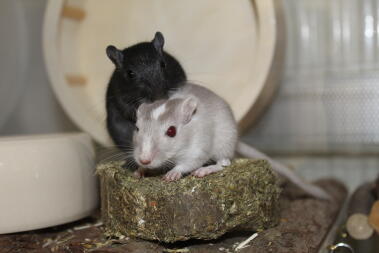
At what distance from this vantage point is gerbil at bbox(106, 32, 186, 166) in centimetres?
202

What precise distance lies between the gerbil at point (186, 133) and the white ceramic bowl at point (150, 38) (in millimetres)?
515

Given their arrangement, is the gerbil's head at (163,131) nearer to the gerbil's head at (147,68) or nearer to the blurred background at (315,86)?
the gerbil's head at (147,68)

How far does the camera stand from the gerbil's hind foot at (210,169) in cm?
190

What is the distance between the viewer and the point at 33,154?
2.04 metres

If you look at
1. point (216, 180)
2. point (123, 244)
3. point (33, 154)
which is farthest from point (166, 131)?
point (33, 154)

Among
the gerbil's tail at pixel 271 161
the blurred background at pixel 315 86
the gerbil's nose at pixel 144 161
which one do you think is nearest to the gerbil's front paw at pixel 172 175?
the gerbil's nose at pixel 144 161

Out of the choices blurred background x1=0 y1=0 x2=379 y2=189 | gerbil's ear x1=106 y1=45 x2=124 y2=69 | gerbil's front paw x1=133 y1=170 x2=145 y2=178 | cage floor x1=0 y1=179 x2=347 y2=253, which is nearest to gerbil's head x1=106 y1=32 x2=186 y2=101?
gerbil's ear x1=106 y1=45 x2=124 y2=69

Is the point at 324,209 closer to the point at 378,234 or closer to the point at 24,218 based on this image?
the point at 378,234

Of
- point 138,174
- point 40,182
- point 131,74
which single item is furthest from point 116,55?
point 40,182

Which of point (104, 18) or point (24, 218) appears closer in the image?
point (24, 218)

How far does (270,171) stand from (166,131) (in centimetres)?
48

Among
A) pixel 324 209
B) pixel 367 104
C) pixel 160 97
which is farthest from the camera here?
pixel 367 104

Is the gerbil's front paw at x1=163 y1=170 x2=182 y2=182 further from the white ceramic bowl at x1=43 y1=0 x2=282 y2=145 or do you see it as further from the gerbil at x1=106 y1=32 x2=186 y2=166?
the white ceramic bowl at x1=43 y1=0 x2=282 y2=145

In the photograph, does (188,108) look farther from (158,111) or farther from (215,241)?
(215,241)
